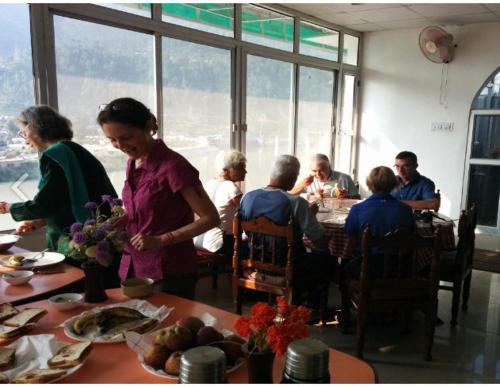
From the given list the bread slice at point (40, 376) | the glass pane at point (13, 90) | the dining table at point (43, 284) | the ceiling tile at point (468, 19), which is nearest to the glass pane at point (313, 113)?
the ceiling tile at point (468, 19)

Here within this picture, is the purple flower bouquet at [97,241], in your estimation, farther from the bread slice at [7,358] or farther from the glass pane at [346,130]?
the glass pane at [346,130]

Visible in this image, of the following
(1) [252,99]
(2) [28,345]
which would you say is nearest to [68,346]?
(2) [28,345]

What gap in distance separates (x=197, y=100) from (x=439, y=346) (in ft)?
10.4

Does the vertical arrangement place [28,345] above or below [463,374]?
above

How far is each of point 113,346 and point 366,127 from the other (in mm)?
6403

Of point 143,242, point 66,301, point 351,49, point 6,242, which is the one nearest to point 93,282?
point 66,301

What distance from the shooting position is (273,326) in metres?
0.83

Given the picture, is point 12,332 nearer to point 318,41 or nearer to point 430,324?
point 430,324

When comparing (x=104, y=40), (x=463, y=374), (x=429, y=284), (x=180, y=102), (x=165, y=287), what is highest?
(x=104, y=40)

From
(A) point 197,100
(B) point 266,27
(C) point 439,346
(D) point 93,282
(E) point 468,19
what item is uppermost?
(E) point 468,19

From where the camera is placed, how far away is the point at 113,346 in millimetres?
1154

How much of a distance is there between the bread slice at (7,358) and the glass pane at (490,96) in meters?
6.39

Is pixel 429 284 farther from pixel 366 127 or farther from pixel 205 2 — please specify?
pixel 366 127

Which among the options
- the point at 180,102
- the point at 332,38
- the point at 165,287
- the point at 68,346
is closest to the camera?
the point at 68,346
